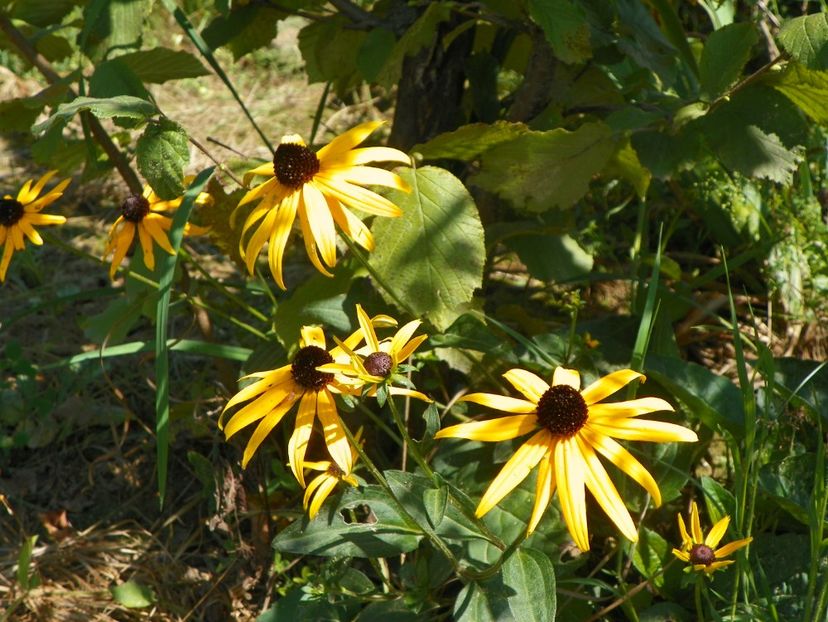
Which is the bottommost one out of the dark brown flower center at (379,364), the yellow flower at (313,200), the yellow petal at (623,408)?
the yellow petal at (623,408)

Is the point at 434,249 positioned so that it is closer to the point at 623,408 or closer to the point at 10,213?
the point at 623,408

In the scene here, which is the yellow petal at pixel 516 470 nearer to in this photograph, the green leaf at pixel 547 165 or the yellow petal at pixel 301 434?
the yellow petal at pixel 301 434

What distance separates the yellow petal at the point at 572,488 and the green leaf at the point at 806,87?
759mm

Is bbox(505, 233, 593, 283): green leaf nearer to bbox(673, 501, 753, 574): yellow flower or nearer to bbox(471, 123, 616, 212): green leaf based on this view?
bbox(471, 123, 616, 212): green leaf

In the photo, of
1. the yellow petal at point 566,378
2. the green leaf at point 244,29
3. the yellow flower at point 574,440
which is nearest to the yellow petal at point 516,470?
the yellow flower at point 574,440

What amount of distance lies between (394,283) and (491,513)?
15.7 inches

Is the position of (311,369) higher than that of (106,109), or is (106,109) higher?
(106,109)

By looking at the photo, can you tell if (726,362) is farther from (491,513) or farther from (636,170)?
(491,513)

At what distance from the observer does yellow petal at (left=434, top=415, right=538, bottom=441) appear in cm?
115

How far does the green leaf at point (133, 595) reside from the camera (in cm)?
182

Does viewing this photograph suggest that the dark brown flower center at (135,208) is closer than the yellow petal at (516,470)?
No

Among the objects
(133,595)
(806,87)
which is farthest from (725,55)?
(133,595)

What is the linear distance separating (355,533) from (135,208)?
70 cm

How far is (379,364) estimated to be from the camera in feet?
3.77
